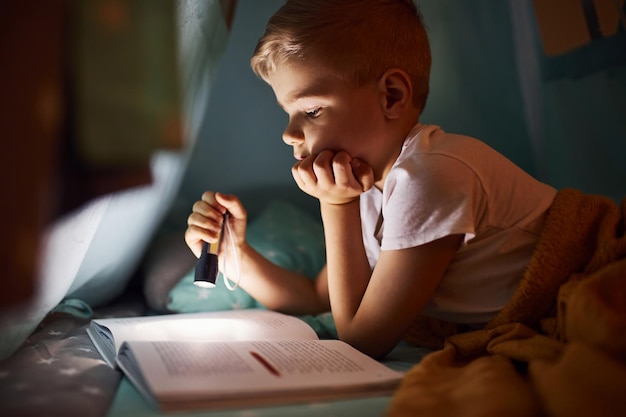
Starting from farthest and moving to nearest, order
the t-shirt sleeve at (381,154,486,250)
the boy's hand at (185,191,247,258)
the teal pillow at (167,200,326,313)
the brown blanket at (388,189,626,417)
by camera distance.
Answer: the teal pillow at (167,200,326,313)
the boy's hand at (185,191,247,258)
the t-shirt sleeve at (381,154,486,250)
the brown blanket at (388,189,626,417)

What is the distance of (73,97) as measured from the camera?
537mm

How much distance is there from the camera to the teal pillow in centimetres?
107

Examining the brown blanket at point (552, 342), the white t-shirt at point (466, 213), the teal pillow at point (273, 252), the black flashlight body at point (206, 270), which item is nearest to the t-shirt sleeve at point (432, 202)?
the white t-shirt at point (466, 213)

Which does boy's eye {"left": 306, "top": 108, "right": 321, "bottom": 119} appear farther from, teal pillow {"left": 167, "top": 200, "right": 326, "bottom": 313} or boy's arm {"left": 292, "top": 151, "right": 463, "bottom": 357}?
teal pillow {"left": 167, "top": 200, "right": 326, "bottom": 313}

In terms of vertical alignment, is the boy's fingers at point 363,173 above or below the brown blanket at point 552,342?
above

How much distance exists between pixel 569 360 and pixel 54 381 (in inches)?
20.8

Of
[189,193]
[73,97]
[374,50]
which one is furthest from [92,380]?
[189,193]

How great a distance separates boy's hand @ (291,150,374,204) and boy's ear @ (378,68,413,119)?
0.09 metres

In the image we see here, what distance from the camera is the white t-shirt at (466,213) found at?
2.51ft

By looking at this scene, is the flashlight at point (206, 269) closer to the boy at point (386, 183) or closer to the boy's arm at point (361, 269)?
the boy at point (386, 183)

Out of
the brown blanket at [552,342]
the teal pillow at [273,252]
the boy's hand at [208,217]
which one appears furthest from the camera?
the teal pillow at [273,252]

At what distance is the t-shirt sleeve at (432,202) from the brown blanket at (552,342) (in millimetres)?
124

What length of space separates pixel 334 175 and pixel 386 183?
82 mm

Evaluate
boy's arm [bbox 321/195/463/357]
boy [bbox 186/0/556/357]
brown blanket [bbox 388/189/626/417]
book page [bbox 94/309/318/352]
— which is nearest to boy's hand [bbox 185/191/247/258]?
boy [bbox 186/0/556/357]
